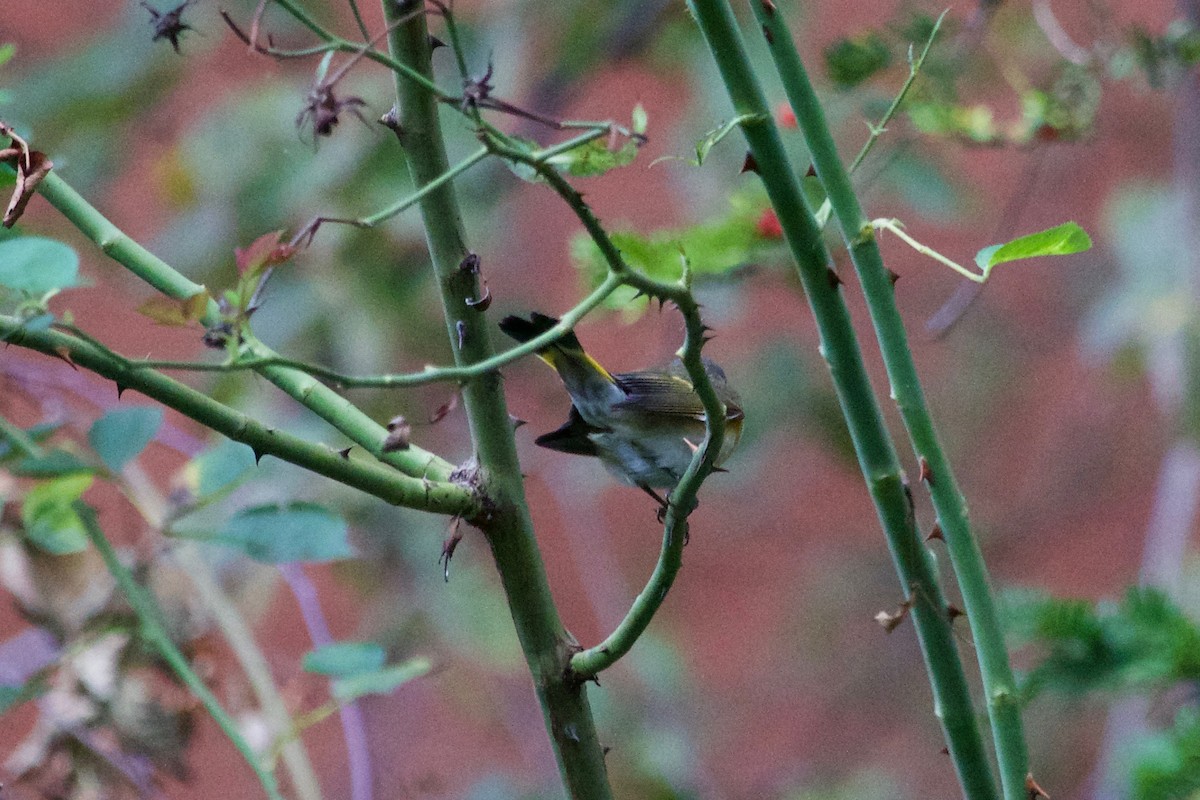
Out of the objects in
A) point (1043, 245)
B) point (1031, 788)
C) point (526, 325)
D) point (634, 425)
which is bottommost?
point (1031, 788)

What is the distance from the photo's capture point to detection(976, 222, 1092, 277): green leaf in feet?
1.72

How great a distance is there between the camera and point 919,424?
21.0 inches

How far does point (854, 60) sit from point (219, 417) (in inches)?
23.1

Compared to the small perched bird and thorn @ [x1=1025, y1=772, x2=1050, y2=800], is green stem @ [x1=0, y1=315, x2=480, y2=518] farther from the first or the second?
the small perched bird

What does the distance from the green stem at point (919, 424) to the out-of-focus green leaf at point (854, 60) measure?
0.36 m

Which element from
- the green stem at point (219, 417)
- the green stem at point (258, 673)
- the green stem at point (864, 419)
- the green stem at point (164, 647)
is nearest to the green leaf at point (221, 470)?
the green stem at point (164, 647)

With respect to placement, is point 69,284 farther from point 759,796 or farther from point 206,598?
point 759,796

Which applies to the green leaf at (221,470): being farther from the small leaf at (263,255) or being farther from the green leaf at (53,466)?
the small leaf at (263,255)

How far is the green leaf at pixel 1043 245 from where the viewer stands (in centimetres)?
52

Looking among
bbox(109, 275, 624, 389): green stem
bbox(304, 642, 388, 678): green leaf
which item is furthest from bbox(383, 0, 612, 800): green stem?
bbox(304, 642, 388, 678): green leaf

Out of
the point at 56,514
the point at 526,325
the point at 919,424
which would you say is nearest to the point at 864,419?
the point at 919,424

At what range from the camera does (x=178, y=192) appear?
82.6 inches

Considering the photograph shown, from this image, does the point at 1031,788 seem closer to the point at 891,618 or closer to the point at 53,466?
the point at 891,618

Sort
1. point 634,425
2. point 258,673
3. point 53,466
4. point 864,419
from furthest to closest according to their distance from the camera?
point 634,425 → point 258,673 → point 53,466 → point 864,419
